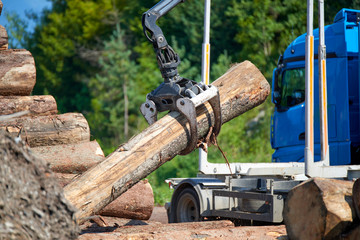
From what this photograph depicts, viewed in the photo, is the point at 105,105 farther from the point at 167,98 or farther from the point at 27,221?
the point at 27,221

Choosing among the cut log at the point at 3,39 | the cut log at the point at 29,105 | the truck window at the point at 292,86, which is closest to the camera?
the cut log at the point at 29,105

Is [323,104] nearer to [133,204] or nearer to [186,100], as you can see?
[186,100]

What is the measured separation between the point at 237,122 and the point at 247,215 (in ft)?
50.2

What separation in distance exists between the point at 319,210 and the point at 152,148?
193cm

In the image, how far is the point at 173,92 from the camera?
589cm

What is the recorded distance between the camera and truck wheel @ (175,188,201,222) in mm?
7859

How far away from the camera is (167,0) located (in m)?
6.36

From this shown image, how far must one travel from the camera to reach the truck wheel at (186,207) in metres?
7.86

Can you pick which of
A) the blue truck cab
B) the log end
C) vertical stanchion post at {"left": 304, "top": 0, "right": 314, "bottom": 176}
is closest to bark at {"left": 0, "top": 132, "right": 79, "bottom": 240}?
the log end

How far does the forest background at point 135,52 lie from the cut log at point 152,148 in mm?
10588

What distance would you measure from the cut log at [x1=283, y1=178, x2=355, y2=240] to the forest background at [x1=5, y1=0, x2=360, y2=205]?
1190 cm

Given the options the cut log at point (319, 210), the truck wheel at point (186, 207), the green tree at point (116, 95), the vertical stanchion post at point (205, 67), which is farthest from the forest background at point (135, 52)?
the cut log at point (319, 210)

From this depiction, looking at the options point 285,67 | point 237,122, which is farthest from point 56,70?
point 285,67

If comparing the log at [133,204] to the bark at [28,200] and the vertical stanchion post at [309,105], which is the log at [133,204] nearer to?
the vertical stanchion post at [309,105]
